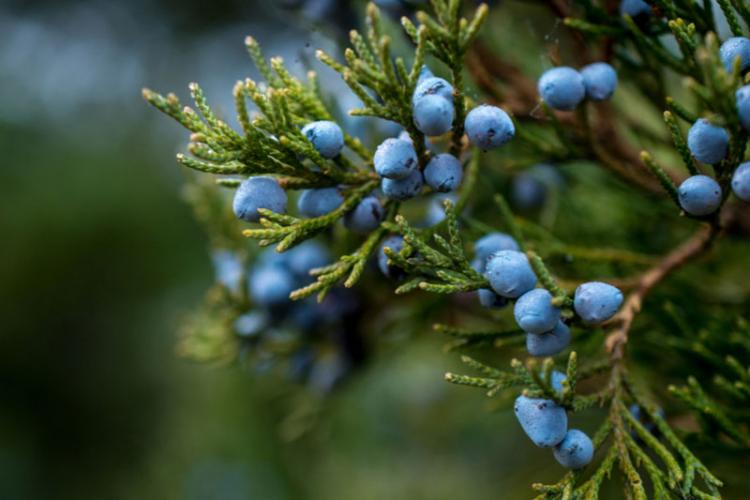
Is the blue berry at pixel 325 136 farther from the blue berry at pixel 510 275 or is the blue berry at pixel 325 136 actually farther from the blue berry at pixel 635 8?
the blue berry at pixel 635 8

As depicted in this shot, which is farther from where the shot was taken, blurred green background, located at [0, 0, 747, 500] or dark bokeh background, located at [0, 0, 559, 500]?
dark bokeh background, located at [0, 0, 559, 500]

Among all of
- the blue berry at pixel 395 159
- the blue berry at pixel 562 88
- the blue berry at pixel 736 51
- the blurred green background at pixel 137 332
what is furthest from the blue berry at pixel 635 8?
the blurred green background at pixel 137 332

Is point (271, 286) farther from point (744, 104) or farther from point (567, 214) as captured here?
point (744, 104)

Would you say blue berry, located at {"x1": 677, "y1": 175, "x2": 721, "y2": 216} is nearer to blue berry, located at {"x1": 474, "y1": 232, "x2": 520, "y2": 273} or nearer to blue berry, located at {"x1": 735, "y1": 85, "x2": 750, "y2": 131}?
blue berry, located at {"x1": 735, "y1": 85, "x2": 750, "y2": 131}

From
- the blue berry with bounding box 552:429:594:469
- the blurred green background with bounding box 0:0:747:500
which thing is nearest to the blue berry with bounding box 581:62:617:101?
the blue berry with bounding box 552:429:594:469

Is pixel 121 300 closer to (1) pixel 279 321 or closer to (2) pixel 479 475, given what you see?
(2) pixel 479 475

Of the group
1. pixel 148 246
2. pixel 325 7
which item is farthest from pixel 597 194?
pixel 148 246
